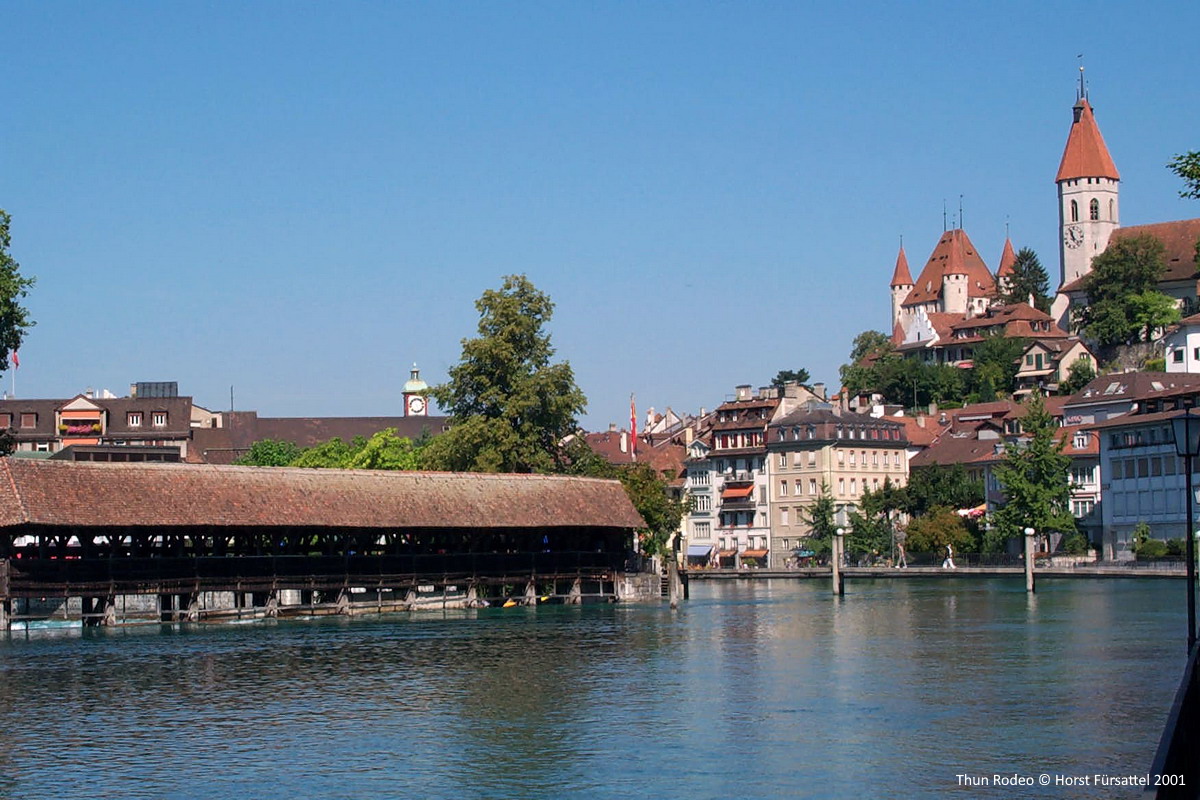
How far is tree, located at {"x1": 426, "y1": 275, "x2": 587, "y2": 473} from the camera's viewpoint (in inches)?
2514

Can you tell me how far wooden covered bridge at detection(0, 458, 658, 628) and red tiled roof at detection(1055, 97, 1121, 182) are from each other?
87843 millimetres

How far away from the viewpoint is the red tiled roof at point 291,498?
46.2 meters

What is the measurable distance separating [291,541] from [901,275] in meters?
121

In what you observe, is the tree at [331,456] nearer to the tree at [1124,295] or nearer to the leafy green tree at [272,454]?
the leafy green tree at [272,454]

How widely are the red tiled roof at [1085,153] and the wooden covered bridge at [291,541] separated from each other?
3458 inches

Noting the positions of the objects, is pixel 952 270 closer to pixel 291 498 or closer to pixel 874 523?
pixel 874 523

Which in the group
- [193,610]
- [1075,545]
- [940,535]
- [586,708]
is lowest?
[586,708]

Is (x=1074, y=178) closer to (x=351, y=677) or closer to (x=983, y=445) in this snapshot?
(x=983, y=445)

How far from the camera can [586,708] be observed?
93.5ft

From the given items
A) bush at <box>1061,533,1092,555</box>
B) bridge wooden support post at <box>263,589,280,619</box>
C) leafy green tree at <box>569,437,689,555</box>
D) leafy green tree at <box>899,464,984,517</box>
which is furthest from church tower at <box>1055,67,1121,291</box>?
bridge wooden support post at <box>263,589,280,619</box>

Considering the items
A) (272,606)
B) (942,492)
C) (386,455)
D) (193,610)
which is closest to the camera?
(193,610)

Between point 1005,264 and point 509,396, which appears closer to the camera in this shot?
point 509,396

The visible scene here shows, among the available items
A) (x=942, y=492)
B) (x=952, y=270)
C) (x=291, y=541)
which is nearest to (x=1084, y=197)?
(x=952, y=270)

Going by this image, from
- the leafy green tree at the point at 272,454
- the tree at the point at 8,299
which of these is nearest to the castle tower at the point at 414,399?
the leafy green tree at the point at 272,454
